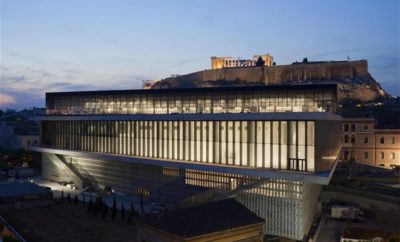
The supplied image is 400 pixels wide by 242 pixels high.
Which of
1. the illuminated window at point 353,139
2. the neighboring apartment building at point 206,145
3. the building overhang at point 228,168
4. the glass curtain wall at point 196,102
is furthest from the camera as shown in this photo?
the illuminated window at point 353,139

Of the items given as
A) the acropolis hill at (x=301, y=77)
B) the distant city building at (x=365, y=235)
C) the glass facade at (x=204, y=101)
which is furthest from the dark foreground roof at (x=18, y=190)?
the acropolis hill at (x=301, y=77)

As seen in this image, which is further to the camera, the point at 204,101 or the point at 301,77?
the point at 301,77

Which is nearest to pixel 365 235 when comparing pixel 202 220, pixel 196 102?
pixel 202 220

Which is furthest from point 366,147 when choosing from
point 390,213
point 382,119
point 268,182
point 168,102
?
point 268,182

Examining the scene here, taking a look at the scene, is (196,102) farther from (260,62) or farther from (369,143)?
(260,62)

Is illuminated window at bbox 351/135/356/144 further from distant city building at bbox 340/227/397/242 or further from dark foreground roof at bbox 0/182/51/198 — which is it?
dark foreground roof at bbox 0/182/51/198

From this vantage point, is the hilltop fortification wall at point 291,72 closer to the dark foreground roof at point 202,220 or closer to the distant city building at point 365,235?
the distant city building at point 365,235

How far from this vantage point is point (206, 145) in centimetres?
3522

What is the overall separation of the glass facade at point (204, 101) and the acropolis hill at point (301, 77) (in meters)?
92.5

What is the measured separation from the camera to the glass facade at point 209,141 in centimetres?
2906

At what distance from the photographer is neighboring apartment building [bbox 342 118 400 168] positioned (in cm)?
6375

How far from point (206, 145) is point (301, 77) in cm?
12250

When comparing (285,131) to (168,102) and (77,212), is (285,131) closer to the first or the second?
(168,102)

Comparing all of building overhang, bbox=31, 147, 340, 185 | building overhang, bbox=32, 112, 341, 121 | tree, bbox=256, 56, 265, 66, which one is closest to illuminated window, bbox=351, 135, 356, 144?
building overhang, bbox=32, 112, 341, 121
